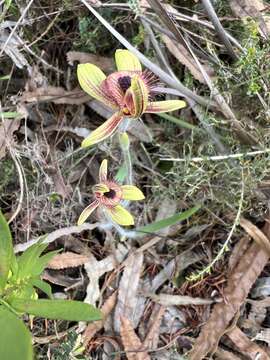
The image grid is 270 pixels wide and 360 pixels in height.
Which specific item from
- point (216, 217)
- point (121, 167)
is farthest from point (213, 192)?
point (121, 167)

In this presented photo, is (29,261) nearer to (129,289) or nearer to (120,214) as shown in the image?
(120,214)

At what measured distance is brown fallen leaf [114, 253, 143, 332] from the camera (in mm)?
1551

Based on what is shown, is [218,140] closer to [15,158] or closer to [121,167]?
[121,167]

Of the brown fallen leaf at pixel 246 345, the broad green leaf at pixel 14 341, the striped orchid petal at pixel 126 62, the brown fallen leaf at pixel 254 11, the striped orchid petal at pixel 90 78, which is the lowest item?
the brown fallen leaf at pixel 246 345

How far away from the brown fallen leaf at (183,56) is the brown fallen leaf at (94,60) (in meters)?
0.16

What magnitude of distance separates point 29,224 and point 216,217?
472 mm

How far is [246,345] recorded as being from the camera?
152 centimetres

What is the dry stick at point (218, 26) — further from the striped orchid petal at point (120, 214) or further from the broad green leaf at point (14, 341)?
the broad green leaf at point (14, 341)

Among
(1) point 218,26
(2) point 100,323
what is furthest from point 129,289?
(1) point 218,26

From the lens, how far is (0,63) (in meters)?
1.66

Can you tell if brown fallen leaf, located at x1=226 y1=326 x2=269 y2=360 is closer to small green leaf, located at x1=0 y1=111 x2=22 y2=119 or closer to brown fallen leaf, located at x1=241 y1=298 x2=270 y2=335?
brown fallen leaf, located at x1=241 y1=298 x2=270 y2=335

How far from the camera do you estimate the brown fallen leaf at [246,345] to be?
1.51 metres

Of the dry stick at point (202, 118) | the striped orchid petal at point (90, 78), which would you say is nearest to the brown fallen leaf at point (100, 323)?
the dry stick at point (202, 118)

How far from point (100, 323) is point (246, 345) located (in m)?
0.36
